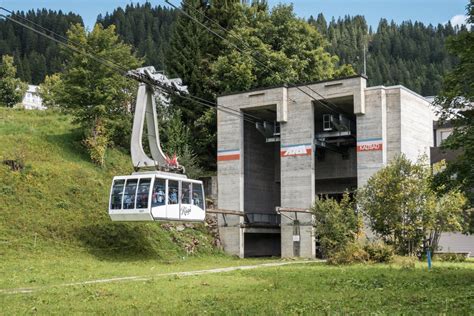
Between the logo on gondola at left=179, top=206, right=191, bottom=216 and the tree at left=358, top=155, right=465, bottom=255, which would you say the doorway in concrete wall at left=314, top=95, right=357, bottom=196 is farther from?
the logo on gondola at left=179, top=206, right=191, bottom=216

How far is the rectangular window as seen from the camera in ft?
94.0

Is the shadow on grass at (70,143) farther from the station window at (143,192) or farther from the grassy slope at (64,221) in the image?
the station window at (143,192)

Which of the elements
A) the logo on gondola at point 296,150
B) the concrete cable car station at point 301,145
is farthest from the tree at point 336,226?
the logo on gondola at point 296,150

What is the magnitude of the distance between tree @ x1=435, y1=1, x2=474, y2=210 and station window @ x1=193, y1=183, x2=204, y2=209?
15.0 m

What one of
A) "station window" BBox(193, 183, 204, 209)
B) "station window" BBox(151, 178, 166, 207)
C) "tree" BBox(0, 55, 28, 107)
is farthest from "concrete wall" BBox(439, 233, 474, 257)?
"tree" BBox(0, 55, 28, 107)

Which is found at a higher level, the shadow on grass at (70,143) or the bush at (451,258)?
the shadow on grass at (70,143)

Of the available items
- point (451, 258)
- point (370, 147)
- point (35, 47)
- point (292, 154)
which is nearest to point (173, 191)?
point (292, 154)

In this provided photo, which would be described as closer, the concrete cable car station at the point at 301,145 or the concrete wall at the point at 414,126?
the concrete cable car station at the point at 301,145

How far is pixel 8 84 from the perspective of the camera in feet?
237

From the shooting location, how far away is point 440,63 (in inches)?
5935

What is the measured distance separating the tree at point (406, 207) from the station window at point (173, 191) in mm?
11032

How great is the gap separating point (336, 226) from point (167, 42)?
97.6 m

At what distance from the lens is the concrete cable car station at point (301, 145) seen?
134ft

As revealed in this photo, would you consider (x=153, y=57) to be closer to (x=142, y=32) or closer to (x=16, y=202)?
(x=142, y=32)
